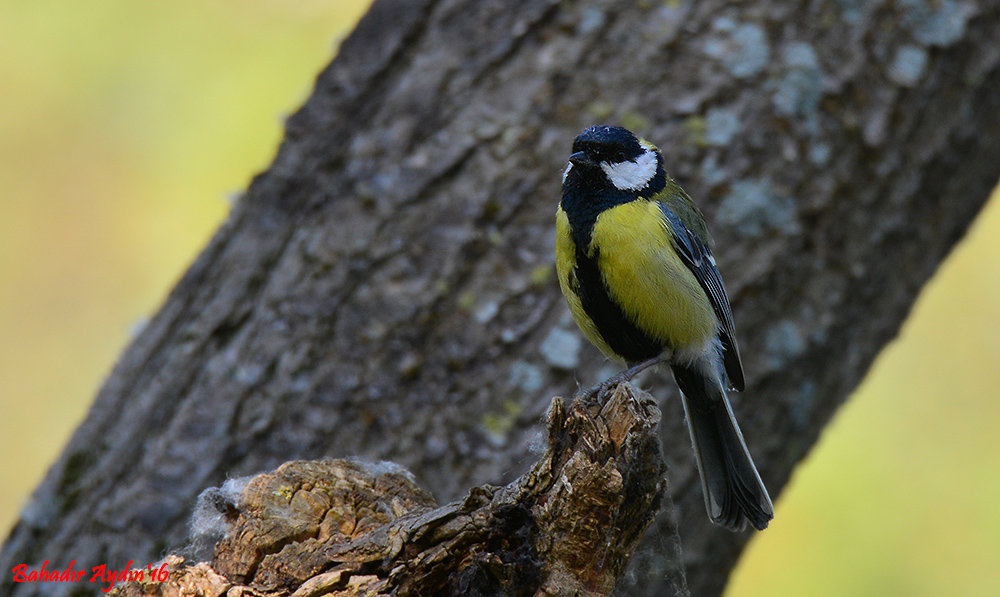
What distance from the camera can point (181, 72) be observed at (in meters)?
5.01

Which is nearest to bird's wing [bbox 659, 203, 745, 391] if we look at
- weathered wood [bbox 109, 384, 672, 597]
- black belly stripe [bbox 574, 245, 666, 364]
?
black belly stripe [bbox 574, 245, 666, 364]

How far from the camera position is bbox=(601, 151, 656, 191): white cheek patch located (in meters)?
2.51

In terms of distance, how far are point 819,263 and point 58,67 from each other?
4517 millimetres

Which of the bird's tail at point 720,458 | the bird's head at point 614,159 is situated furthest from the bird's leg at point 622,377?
the bird's head at point 614,159

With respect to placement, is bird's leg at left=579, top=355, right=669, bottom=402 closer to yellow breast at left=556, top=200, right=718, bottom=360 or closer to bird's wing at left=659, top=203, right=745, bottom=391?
yellow breast at left=556, top=200, right=718, bottom=360

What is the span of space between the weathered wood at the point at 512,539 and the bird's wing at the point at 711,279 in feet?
3.26

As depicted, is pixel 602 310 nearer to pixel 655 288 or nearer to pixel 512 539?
pixel 655 288

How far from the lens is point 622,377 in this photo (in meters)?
2.38

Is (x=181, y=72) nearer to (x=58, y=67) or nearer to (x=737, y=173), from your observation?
(x=58, y=67)

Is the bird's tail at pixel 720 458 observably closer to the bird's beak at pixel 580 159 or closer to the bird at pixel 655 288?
the bird at pixel 655 288

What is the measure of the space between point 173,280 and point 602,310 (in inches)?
109

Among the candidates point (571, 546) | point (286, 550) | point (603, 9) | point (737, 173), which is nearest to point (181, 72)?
point (603, 9)

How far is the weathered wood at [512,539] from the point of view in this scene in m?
1.55
